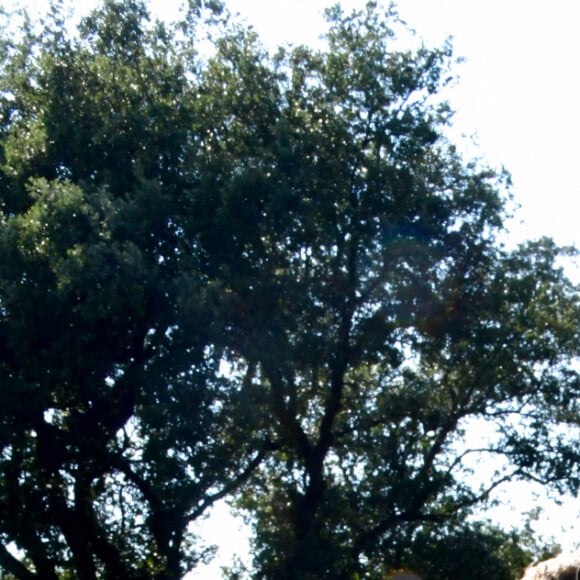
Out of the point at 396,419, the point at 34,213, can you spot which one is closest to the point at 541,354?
the point at 396,419

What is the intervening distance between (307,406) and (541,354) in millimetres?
4254

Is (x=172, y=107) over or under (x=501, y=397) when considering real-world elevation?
over

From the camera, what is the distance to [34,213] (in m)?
18.5

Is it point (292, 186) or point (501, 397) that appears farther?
point (501, 397)

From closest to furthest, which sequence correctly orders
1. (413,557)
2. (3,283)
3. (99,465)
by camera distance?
(3,283), (99,465), (413,557)

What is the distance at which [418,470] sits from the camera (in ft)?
68.9

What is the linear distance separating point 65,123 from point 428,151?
6372mm

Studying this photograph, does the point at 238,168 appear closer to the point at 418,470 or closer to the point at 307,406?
the point at 307,406

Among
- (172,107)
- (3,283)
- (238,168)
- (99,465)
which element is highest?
(172,107)

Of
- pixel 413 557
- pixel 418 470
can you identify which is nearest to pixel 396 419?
pixel 418 470

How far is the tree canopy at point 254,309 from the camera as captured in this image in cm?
1855

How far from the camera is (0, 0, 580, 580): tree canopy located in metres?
18.5

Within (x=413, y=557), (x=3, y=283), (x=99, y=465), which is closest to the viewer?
(x=3, y=283)

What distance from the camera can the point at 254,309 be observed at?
1930 cm
